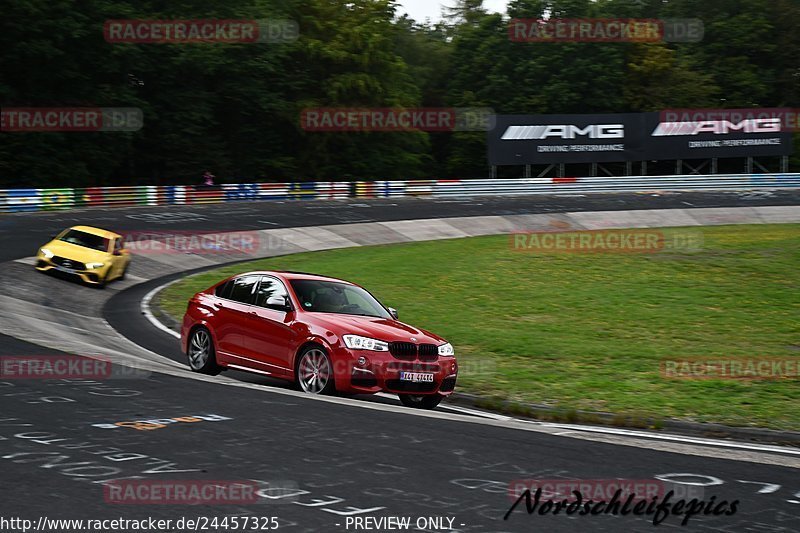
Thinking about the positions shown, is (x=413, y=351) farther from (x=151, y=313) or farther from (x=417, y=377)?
(x=151, y=313)

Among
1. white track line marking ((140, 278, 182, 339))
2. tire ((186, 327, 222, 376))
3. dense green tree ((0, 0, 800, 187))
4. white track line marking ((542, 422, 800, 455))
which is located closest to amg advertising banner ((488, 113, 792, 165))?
dense green tree ((0, 0, 800, 187))

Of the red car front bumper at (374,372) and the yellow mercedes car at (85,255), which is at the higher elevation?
the yellow mercedes car at (85,255)

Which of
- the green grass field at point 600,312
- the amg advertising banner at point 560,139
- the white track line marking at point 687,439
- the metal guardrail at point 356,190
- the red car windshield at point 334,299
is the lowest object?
the white track line marking at point 687,439

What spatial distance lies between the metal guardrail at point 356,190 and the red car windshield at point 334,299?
31.3 m

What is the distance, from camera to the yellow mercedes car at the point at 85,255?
78.4ft

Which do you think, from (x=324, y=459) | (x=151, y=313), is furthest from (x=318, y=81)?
(x=324, y=459)

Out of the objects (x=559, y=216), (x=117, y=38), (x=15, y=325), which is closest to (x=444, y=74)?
(x=117, y=38)

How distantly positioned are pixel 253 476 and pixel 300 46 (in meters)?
58.9

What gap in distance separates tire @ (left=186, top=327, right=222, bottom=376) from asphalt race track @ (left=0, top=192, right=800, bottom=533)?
3.67ft

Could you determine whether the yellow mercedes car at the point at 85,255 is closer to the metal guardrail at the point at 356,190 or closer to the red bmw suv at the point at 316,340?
the red bmw suv at the point at 316,340

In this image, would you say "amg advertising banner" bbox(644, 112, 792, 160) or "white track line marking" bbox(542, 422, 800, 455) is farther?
"amg advertising banner" bbox(644, 112, 792, 160)

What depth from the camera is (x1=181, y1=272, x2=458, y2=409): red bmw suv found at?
11.6 metres

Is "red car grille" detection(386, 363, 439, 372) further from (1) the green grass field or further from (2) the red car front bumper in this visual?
(1) the green grass field

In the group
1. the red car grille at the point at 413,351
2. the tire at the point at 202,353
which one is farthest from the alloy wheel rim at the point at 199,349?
the red car grille at the point at 413,351
